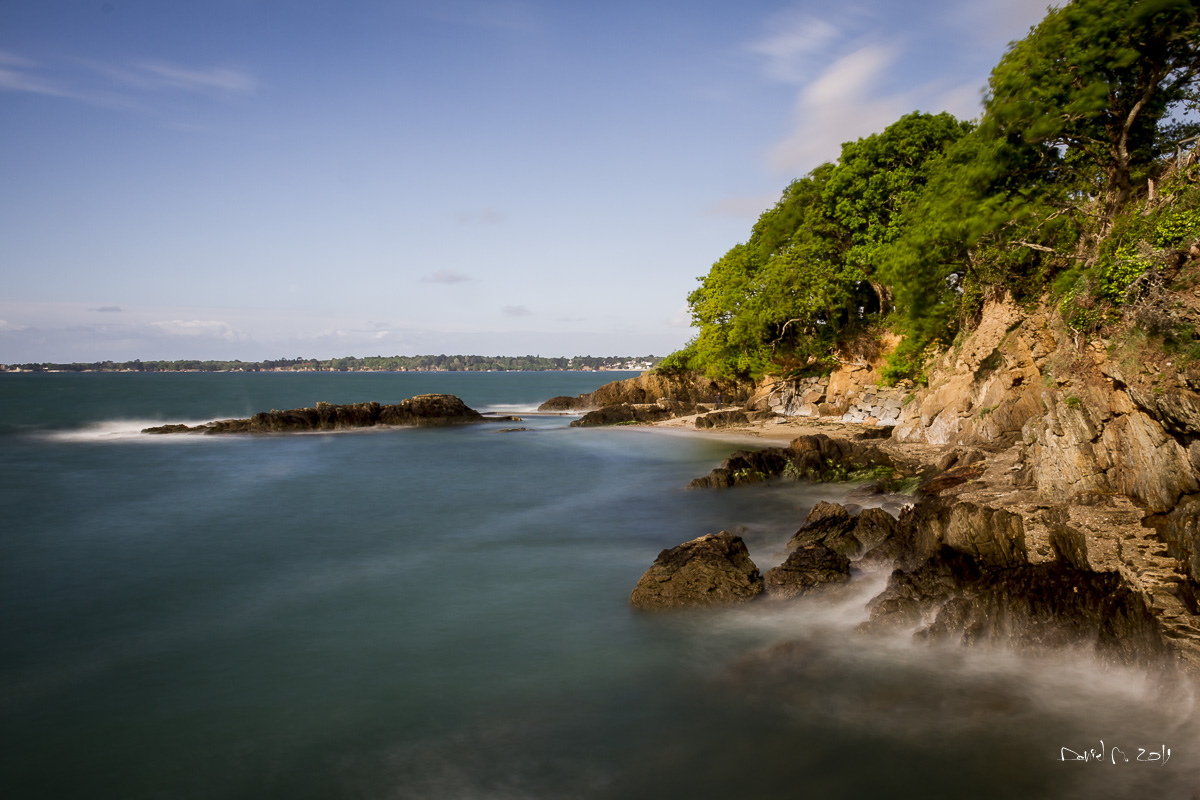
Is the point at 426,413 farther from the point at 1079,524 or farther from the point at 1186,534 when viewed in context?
the point at 1186,534

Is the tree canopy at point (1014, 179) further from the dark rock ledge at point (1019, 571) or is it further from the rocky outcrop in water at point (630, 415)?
the rocky outcrop in water at point (630, 415)

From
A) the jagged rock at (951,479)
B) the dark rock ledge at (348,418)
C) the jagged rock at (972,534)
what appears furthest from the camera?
the dark rock ledge at (348,418)

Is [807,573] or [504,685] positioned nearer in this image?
[504,685]

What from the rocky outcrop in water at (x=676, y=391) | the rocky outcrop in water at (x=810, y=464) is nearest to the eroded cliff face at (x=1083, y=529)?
the rocky outcrop in water at (x=810, y=464)

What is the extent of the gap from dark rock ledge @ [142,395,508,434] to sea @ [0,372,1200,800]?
89.0 feet

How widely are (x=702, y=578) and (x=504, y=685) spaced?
156 inches

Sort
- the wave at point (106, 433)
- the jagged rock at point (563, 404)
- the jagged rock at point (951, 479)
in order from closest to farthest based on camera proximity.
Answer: the jagged rock at point (951, 479), the wave at point (106, 433), the jagged rock at point (563, 404)

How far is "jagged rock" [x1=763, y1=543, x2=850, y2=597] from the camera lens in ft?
37.6

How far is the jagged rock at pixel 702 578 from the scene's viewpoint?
1142cm

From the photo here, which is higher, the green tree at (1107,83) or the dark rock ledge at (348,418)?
the green tree at (1107,83)

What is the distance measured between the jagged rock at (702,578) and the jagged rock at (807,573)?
299 mm

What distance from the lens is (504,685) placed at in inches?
369

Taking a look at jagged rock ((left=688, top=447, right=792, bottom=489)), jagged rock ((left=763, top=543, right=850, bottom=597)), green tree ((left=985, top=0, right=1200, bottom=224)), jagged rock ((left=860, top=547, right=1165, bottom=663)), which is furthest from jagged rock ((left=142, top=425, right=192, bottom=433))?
green tree ((left=985, top=0, right=1200, bottom=224))

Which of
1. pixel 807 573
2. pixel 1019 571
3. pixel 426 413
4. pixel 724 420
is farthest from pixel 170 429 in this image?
pixel 1019 571
